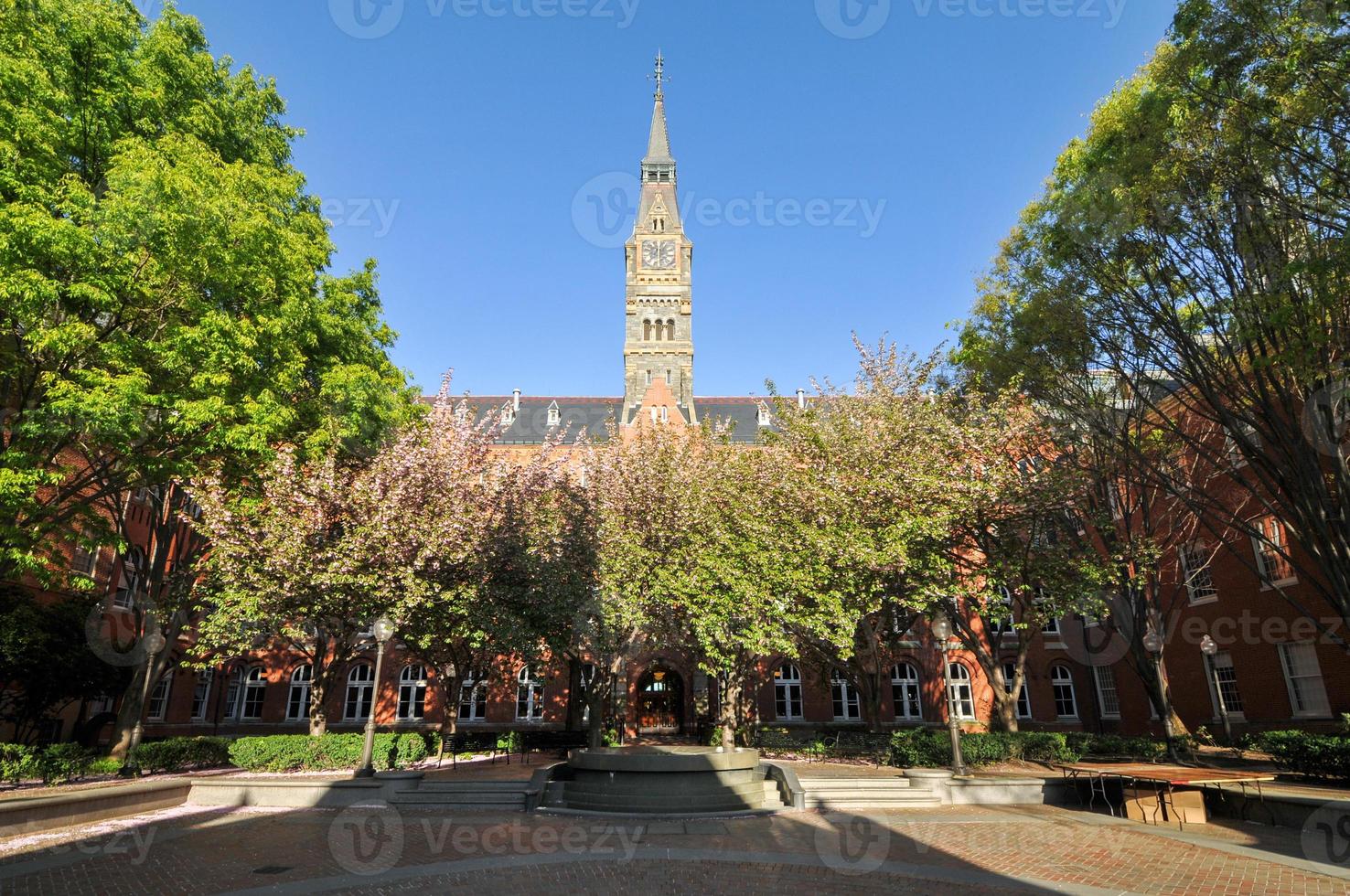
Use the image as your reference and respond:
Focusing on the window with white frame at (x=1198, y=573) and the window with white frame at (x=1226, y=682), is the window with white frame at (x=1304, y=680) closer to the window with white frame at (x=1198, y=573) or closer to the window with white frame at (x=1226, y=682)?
the window with white frame at (x=1226, y=682)

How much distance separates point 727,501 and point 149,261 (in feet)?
54.5

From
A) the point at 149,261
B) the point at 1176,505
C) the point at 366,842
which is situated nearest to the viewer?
the point at 366,842

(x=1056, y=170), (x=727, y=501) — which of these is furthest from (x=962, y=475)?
(x=1056, y=170)

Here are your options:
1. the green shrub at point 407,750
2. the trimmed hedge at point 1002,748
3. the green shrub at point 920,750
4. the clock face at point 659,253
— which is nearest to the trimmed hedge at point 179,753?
the green shrub at point 407,750

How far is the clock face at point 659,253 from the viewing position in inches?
2173

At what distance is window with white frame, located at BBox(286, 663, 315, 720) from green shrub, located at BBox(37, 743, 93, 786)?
17.2 meters

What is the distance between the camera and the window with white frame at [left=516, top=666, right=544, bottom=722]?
33.6m

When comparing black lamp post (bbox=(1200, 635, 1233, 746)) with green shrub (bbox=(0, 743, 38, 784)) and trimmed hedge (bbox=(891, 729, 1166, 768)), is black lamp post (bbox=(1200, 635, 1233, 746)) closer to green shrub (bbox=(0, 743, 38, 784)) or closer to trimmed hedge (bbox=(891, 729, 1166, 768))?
trimmed hedge (bbox=(891, 729, 1166, 768))

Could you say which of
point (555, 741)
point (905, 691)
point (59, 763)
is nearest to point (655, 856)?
point (59, 763)

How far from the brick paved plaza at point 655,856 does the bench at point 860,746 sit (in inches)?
326

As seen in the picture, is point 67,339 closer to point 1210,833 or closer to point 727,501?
point 727,501

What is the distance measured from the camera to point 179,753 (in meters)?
19.5

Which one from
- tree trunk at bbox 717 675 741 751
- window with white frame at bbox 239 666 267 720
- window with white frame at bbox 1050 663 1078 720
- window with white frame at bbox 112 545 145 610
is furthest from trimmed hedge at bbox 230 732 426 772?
window with white frame at bbox 1050 663 1078 720

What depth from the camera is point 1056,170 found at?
18562mm
